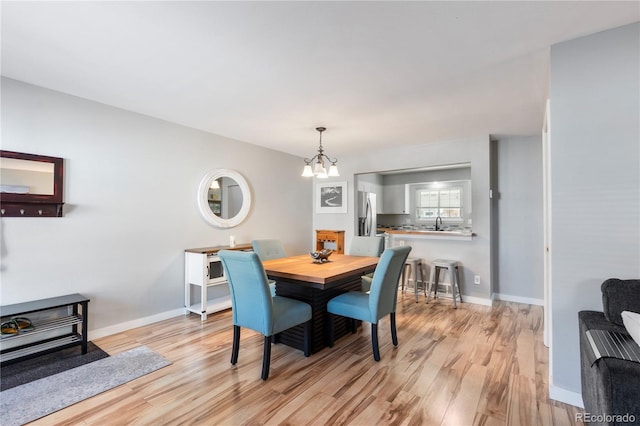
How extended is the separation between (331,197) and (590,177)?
409cm

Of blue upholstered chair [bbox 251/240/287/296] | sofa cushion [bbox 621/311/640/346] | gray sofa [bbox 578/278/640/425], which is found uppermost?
blue upholstered chair [bbox 251/240/287/296]

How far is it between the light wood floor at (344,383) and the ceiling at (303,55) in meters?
2.35

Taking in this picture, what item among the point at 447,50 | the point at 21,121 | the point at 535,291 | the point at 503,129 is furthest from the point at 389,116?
the point at 21,121

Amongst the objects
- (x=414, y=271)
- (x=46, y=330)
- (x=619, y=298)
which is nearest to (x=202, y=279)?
(x=46, y=330)

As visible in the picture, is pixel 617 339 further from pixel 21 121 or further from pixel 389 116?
pixel 21 121

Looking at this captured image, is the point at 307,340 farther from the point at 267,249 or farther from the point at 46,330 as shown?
the point at 46,330

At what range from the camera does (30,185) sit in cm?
262

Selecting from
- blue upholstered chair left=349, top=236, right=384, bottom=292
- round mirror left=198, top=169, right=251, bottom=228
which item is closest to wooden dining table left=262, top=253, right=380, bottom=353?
blue upholstered chair left=349, top=236, right=384, bottom=292

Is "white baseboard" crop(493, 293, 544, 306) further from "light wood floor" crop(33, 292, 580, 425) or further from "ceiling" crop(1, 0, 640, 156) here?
"ceiling" crop(1, 0, 640, 156)

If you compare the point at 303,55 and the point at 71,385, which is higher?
the point at 303,55

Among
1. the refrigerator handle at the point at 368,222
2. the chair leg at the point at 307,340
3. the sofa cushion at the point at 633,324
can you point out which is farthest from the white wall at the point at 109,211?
the sofa cushion at the point at 633,324

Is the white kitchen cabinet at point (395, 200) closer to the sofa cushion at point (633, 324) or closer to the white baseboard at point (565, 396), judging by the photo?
the white baseboard at point (565, 396)

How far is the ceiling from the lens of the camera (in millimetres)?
1682

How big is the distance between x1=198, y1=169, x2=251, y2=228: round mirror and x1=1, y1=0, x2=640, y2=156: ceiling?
0.90 meters
